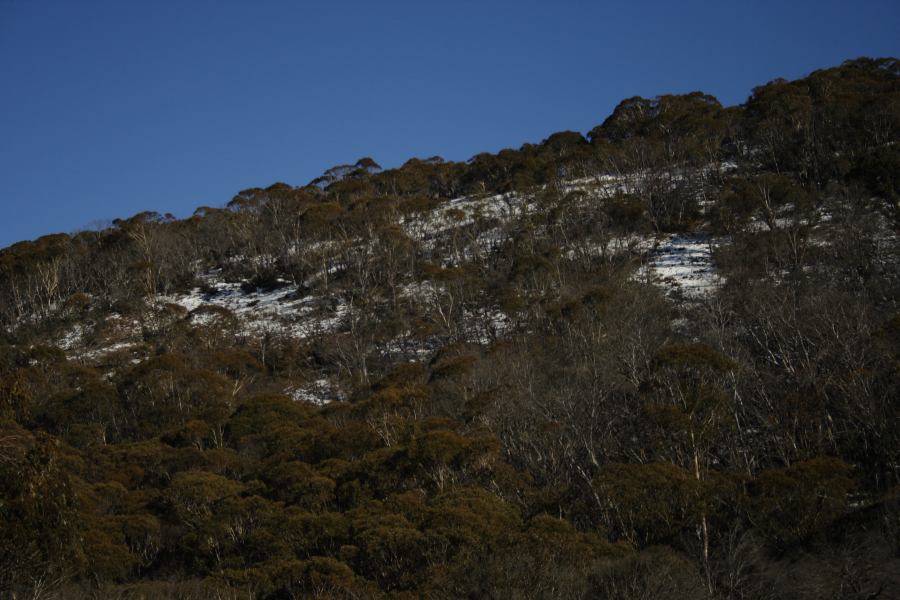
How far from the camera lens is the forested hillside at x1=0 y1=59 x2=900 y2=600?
18812 mm

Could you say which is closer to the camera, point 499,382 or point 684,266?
point 499,382

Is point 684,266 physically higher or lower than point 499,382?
higher

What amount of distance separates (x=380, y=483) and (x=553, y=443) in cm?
594

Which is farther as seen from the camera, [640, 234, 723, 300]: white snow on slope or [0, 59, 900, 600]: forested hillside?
[640, 234, 723, 300]: white snow on slope

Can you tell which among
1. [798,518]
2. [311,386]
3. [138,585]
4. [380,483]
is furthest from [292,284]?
[798,518]

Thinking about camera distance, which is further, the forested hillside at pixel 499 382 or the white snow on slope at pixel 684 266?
the white snow on slope at pixel 684 266

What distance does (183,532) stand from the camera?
24812 mm

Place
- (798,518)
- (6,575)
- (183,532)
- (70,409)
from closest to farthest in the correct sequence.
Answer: (6,575) → (798,518) → (183,532) → (70,409)

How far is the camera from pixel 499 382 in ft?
107

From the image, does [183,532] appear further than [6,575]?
Yes

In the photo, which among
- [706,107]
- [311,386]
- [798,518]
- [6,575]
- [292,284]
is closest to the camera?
[6,575]

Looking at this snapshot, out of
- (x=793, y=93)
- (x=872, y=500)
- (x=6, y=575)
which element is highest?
(x=793, y=93)

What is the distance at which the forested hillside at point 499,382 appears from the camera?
18.8 meters

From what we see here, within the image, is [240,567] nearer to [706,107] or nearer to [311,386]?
[311,386]
